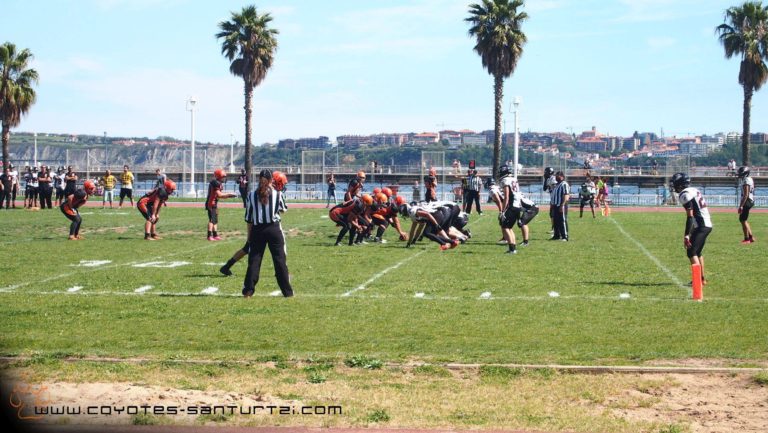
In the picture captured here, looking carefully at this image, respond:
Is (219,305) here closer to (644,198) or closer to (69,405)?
(69,405)

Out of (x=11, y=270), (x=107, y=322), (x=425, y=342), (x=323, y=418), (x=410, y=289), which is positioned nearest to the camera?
(x=323, y=418)

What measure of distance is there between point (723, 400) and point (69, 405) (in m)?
5.43

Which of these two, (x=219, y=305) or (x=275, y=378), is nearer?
(x=275, y=378)

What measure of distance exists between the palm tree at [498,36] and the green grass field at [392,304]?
3913 cm

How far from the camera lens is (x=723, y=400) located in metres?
9.23

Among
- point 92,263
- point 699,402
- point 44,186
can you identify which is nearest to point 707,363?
point 699,402

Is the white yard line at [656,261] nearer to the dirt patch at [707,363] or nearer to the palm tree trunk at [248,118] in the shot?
the dirt patch at [707,363]

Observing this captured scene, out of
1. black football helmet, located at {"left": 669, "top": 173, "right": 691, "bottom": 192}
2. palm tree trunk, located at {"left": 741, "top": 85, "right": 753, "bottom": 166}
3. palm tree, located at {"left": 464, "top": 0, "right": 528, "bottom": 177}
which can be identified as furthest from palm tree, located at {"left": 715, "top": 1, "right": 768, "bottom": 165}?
black football helmet, located at {"left": 669, "top": 173, "right": 691, "bottom": 192}

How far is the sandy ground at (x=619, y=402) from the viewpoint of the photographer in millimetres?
8414

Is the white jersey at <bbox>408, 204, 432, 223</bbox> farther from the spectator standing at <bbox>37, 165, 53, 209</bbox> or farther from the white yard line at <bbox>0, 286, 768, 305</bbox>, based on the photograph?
the spectator standing at <bbox>37, 165, 53, 209</bbox>

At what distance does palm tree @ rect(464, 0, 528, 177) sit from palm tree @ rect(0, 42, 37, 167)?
25307 millimetres

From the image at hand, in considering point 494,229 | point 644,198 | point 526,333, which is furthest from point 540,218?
point 526,333

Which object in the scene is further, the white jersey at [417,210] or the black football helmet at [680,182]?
the white jersey at [417,210]

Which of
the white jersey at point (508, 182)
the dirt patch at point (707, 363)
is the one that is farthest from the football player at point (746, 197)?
the dirt patch at point (707, 363)
